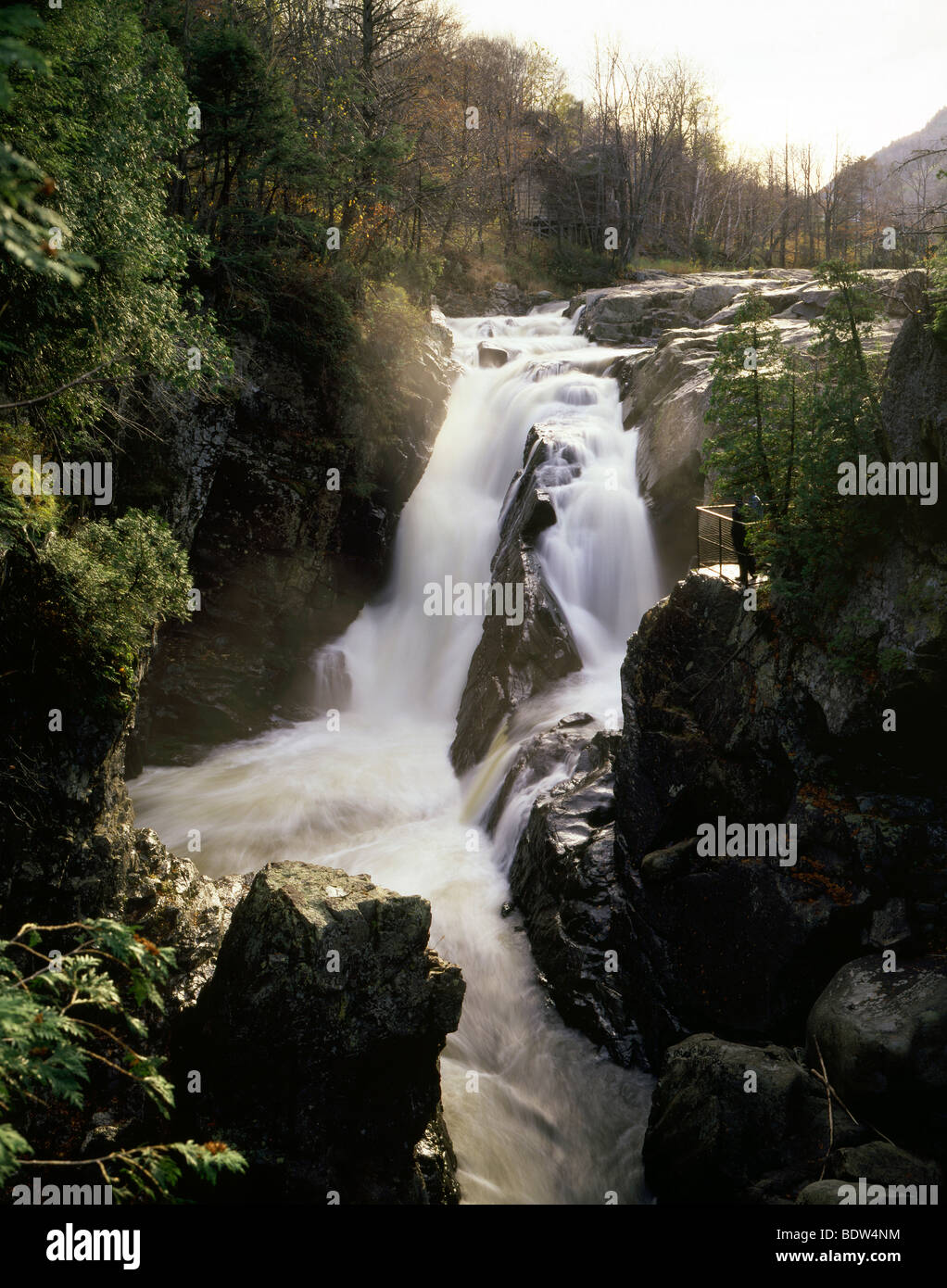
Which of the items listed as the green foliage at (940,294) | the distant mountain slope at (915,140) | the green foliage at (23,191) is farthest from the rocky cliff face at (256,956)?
the distant mountain slope at (915,140)

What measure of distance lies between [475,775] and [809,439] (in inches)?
334

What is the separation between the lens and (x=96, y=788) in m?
7.82

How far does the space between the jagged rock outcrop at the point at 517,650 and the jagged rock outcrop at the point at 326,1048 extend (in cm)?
764

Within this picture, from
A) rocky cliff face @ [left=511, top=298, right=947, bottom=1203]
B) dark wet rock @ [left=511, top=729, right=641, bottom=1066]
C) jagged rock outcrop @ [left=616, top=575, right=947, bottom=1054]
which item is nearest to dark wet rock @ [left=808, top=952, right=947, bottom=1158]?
rocky cliff face @ [left=511, top=298, right=947, bottom=1203]

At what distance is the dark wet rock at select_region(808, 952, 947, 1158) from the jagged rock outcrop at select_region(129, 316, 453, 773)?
40.3 ft

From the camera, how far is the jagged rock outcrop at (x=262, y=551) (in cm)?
1566

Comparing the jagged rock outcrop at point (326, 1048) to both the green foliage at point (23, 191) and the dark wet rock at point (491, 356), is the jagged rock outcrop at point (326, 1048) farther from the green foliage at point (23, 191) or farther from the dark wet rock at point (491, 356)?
the dark wet rock at point (491, 356)

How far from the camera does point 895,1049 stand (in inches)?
235

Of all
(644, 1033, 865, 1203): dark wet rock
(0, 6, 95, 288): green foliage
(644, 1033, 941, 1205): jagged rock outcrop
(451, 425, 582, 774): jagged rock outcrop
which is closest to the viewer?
(0, 6, 95, 288): green foliage

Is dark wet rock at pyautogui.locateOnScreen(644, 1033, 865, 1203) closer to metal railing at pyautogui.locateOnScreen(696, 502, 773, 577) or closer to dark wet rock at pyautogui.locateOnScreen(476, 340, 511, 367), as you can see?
metal railing at pyautogui.locateOnScreen(696, 502, 773, 577)

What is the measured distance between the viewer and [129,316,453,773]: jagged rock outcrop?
51.4ft

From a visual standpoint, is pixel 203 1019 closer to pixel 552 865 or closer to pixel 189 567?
pixel 552 865

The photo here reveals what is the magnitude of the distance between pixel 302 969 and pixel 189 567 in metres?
11.0
